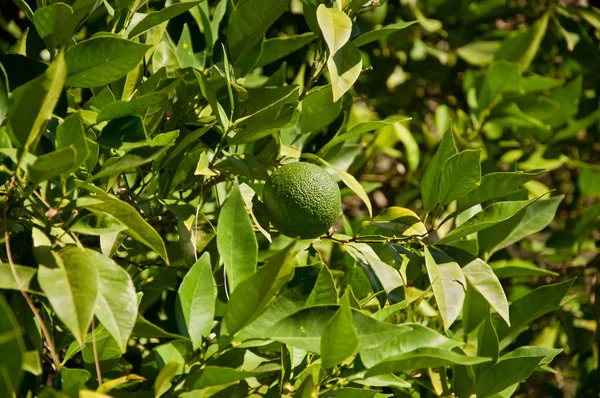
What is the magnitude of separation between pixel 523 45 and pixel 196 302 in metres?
1.27

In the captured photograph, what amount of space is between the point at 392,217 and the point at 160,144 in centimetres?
35

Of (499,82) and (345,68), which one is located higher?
(345,68)

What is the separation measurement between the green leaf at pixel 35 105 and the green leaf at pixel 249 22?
40 centimetres

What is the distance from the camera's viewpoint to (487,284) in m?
0.93

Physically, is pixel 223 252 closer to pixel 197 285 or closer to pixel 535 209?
pixel 197 285

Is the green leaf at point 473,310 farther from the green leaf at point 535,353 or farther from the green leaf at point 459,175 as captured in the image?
the green leaf at point 459,175

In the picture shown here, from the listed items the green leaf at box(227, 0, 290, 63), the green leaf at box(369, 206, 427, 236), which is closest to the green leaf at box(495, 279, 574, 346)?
the green leaf at box(369, 206, 427, 236)

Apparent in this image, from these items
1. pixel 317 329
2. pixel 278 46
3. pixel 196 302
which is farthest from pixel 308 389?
pixel 278 46

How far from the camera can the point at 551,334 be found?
5.41 ft

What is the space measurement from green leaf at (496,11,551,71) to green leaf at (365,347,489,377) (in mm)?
1205

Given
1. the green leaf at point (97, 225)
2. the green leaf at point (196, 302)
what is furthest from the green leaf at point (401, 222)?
the green leaf at point (97, 225)

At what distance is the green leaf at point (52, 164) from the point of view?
0.65 metres

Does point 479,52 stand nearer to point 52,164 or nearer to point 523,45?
point 523,45

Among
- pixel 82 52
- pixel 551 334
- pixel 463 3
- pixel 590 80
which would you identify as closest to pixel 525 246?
pixel 551 334
